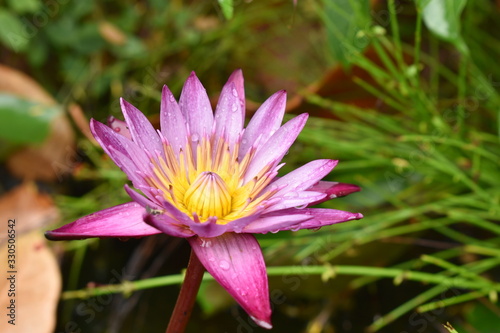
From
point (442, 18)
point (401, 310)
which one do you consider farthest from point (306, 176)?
point (401, 310)

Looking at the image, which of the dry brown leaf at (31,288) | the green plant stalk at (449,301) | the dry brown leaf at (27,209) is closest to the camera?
the green plant stalk at (449,301)

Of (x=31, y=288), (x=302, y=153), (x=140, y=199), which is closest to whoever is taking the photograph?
(x=140, y=199)

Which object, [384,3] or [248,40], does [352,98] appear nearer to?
[384,3]

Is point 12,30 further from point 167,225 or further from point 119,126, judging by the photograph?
point 167,225

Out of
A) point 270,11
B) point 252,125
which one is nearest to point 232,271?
point 252,125

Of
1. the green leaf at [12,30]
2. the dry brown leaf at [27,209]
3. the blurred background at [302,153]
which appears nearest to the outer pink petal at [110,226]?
the blurred background at [302,153]

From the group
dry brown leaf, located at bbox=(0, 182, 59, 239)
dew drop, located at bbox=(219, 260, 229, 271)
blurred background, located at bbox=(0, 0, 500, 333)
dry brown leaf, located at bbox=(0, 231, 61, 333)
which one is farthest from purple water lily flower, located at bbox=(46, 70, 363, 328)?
dry brown leaf, located at bbox=(0, 182, 59, 239)

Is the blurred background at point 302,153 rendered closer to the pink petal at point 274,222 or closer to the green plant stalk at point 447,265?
the green plant stalk at point 447,265

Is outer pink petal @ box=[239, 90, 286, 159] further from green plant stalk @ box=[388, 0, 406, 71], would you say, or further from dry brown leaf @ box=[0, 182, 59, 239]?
dry brown leaf @ box=[0, 182, 59, 239]
